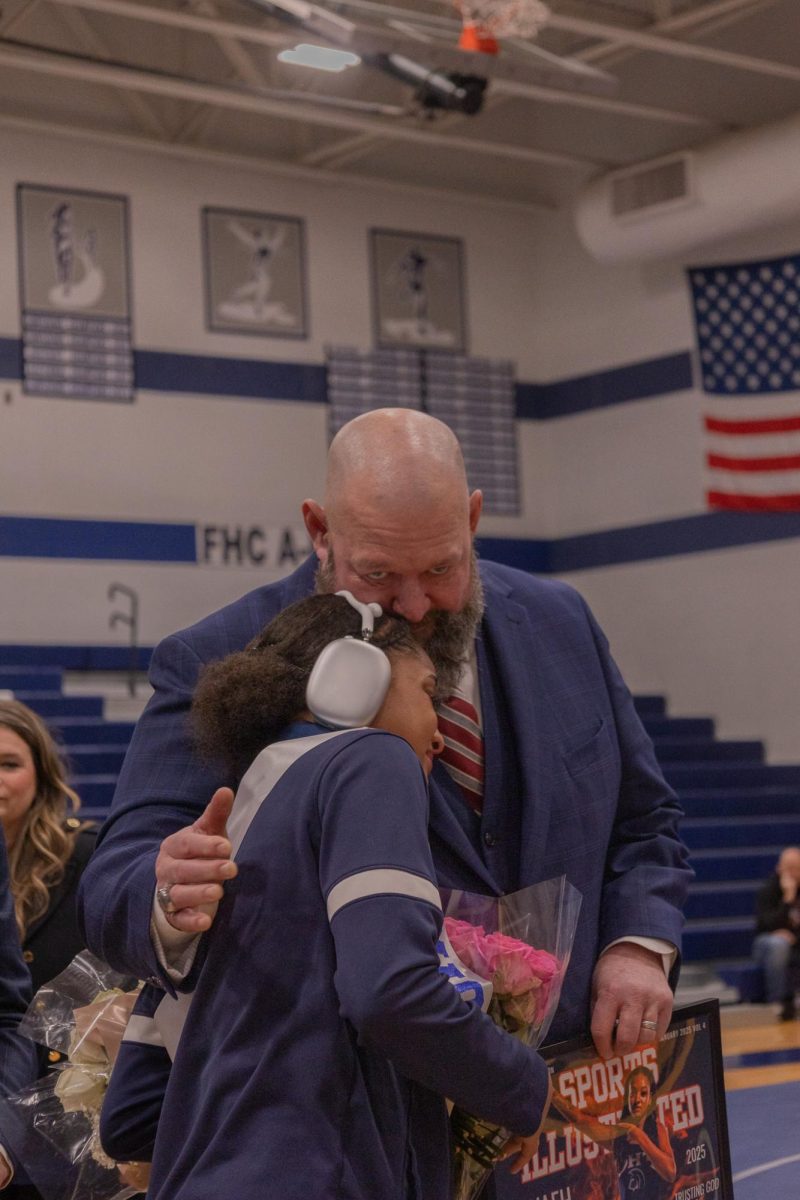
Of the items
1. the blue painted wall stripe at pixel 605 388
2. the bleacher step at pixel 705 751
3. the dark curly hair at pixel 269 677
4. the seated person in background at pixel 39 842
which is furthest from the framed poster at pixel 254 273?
the dark curly hair at pixel 269 677

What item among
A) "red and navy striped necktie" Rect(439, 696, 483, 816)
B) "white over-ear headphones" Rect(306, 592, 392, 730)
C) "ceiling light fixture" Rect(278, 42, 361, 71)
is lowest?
"red and navy striped necktie" Rect(439, 696, 483, 816)

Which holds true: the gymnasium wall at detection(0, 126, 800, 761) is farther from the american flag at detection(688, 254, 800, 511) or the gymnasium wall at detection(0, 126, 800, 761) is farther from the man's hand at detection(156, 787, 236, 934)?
the man's hand at detection(156, 787, 236, 934)

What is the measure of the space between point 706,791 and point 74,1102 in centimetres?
1025

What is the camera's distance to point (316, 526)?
7.92 feet

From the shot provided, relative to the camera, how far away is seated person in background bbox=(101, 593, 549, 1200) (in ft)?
5.55

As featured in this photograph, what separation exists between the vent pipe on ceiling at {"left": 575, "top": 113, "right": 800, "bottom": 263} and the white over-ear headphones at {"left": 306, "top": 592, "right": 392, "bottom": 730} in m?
10.7

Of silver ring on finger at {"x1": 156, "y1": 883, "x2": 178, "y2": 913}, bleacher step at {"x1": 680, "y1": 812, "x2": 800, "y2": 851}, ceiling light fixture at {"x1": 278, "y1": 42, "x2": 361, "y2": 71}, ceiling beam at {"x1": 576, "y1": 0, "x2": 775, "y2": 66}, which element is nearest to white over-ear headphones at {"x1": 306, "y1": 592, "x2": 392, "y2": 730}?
silver ring on finger at {"x1": 156, "y1": 883, "x2": 178, "y2": 913}

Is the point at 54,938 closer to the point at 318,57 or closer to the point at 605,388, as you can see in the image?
the point at 318,57

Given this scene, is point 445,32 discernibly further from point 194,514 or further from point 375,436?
point 375,436

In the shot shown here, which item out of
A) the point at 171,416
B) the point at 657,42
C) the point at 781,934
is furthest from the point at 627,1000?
the point at 171,416

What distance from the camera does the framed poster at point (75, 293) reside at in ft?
41.3

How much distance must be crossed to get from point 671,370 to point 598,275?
49.1 inches

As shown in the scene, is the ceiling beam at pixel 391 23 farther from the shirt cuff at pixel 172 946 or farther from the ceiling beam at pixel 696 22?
the shirt cuff at pixel 172 946

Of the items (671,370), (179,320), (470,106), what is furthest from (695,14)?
(179,320)
